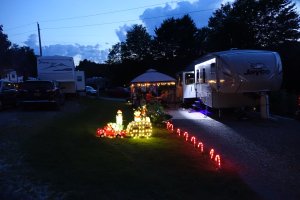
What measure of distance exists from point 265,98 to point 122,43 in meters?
49.9

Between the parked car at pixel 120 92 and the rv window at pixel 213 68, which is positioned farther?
the parked car at pixel 120 92

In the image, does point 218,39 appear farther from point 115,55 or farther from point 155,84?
point 115,55

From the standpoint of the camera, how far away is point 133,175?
740 cm

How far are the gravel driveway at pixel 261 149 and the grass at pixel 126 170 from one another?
1.57ft

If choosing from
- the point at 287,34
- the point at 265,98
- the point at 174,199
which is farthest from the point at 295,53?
the point at 174,199

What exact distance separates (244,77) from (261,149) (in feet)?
22.6

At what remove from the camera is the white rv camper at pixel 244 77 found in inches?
660

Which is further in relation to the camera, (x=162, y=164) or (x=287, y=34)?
(x=287, y=34)

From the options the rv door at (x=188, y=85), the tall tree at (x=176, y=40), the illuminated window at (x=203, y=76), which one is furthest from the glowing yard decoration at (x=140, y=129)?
the tall tree at (x=176, y=40)

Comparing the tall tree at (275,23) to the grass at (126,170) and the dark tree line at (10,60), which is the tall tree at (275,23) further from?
the grass at (126,170)

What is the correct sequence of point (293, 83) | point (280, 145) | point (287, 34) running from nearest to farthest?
point (280, 145) < point (293, 83) < point (287, 34)

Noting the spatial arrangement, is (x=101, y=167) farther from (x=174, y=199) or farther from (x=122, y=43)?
(x=122, y=43)

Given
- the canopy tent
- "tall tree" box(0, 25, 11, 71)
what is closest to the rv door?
the canopy tent

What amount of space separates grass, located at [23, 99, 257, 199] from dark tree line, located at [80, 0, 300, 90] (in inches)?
1143
